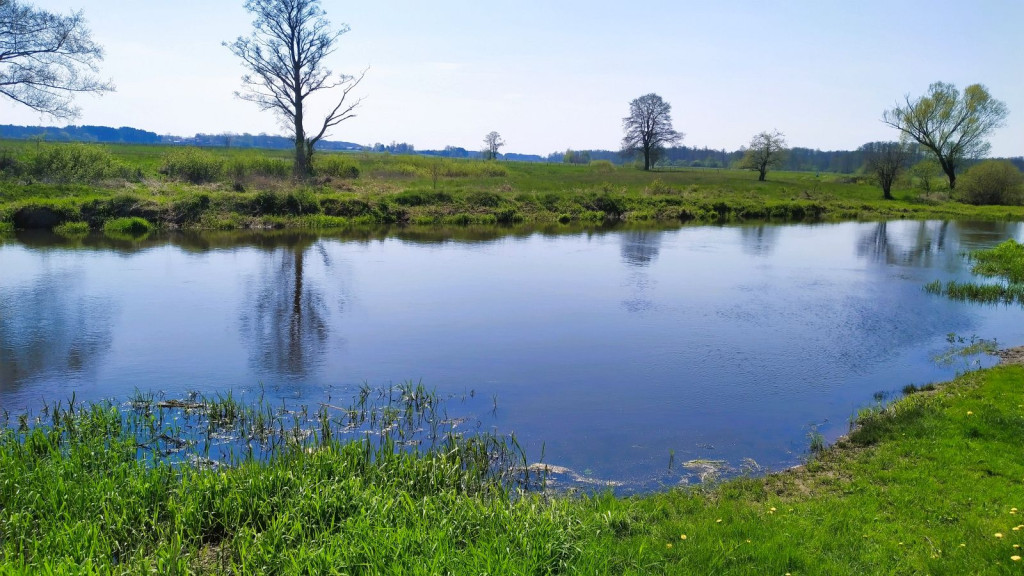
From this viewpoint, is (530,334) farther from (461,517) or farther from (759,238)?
(759,238)

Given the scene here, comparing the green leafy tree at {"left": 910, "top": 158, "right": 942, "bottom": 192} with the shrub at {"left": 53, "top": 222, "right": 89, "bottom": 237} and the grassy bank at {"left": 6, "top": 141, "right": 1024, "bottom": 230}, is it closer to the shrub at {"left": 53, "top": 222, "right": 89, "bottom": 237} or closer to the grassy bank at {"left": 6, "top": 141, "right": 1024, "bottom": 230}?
the grassy bank at {"left": 6, "top": 141, "right": 1024, "bottom": 230}

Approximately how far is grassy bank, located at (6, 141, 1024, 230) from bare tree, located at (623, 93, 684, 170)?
17.2 metres

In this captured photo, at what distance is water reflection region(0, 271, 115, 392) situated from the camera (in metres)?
9.03

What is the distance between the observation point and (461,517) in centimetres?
475

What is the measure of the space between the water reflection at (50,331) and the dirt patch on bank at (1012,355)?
1326 cm

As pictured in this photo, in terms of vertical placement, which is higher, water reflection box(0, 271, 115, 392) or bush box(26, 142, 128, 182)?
bush box(26, 142, 128, 182)

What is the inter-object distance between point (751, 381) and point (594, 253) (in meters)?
13.3

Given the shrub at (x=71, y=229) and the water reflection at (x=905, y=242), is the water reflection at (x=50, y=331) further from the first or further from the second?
the water reflection at (x=905, y=242)

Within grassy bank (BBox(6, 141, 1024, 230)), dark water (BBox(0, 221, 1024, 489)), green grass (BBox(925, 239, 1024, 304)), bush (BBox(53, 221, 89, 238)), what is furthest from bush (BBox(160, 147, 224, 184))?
green grass (BBox(925, 239, 1024, 304))

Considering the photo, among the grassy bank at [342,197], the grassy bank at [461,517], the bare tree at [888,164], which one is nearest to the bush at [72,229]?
the grassy bank at [342,197]

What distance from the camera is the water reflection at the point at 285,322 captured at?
9914mm

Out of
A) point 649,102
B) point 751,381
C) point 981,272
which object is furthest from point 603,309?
point 649,102

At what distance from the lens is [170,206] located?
26.3 meters

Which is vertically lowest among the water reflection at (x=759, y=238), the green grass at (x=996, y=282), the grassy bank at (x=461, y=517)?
the grassy bank at (x=461, y=517)
